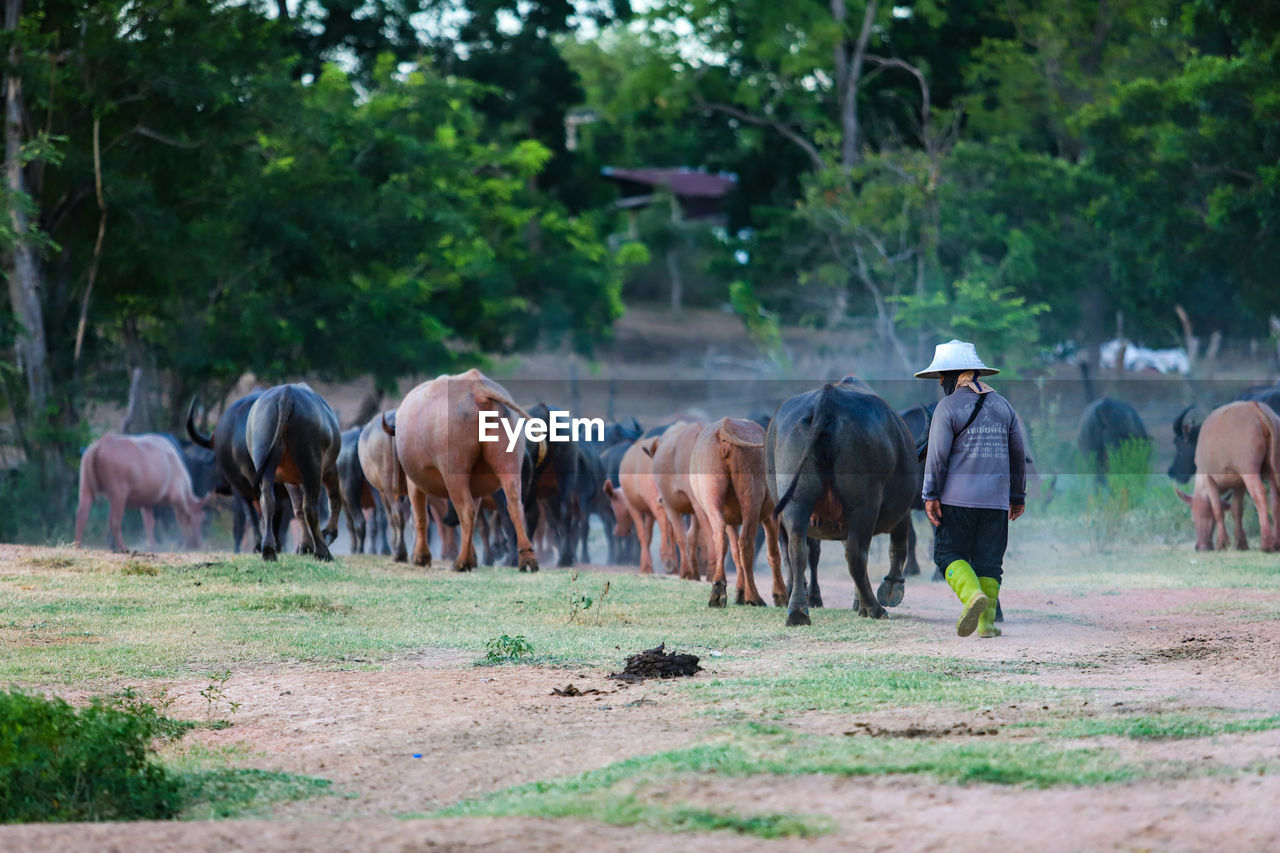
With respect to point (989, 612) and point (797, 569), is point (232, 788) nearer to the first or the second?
point (797, 569)

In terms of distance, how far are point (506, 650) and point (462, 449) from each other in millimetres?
5433

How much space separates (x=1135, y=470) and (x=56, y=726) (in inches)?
638

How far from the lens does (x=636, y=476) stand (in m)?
16.5

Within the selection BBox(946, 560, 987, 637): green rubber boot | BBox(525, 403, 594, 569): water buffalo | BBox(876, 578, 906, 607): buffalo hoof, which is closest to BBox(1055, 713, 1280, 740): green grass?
BBox(946, 560, 987, 637): green rubber boot

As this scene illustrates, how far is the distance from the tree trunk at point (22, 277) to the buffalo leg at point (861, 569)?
14.0 metres

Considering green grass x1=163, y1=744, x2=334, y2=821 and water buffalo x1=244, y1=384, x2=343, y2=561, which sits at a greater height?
water buffalo x1=244, y1=384, x2=343, y2=561

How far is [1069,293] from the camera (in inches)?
1404

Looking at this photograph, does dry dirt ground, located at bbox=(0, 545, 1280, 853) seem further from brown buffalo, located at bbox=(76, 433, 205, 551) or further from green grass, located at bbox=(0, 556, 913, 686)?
brown buffalo, located at bbox=(76, 433, 205, 551)

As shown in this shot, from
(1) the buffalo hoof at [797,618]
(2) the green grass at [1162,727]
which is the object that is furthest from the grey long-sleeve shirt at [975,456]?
(2) the green grass at [1162,727]

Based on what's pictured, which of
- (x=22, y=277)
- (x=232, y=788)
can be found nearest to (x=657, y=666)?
(x=232, y=788)

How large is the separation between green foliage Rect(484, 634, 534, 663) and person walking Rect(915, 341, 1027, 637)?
245 centimetres

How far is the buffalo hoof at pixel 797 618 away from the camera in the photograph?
9.45m

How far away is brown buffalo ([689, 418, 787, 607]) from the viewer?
Answer: 10992 millimetres

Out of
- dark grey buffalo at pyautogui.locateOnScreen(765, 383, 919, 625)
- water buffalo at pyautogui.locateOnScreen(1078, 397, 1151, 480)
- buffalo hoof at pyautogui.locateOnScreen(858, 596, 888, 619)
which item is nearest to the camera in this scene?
dark grey buffalo at pyautogui.locateOnScreen(765, 383, 919, 625)
